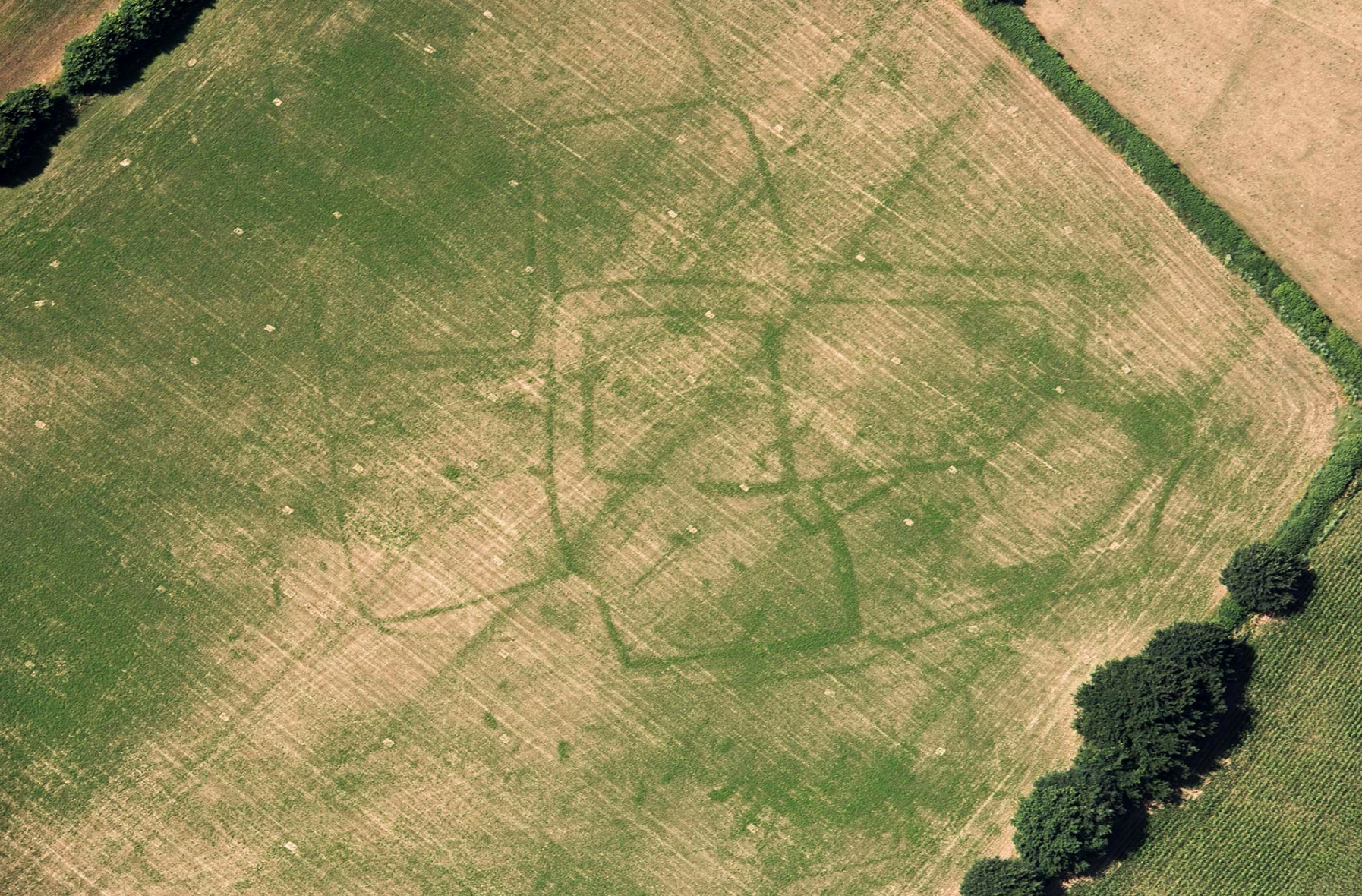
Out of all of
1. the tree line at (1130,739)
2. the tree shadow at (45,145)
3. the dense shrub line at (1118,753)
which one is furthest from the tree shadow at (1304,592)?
the tree shadow at (45,145)

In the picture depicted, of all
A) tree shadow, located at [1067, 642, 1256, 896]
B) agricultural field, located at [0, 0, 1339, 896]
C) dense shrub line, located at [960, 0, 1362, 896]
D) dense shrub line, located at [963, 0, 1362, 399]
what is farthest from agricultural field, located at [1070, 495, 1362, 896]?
dense shrub line, located at [963, 0, 1362, 399]

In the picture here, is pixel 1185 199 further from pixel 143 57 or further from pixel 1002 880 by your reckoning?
pixel 143 57

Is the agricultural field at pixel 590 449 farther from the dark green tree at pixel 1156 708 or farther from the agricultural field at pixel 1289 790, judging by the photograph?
the agricultural field at pixel 1289 790

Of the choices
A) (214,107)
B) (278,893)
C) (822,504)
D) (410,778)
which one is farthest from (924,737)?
(214,107)

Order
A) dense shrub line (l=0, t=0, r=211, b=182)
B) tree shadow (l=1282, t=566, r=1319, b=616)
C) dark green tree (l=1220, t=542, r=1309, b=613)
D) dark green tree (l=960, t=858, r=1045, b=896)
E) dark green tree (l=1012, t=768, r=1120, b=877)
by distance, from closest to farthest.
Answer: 1. dark green tree (l=1012, t=768, r=1120, b=877)
2. dark green tree (l=960, t=858, r=1045, b=896)
3. dark green tree (l=1220, t=542, r=1309, b=613)
4. tree shadow (l=1282, t=566, r=1319, b=616)
5. dense shrub line (l=0, t=0, r=211, b=182)

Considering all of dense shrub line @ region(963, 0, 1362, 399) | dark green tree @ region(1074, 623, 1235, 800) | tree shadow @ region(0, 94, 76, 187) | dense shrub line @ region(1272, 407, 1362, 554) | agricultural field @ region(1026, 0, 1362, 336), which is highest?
agricultural field @ region(1026, 0, 1362, 336)

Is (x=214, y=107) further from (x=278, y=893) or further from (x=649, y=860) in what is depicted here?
(x=649, y=860)

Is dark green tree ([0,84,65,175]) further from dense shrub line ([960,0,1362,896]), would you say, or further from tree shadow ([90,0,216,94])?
dense shrub line ([960,0,1362,896])
